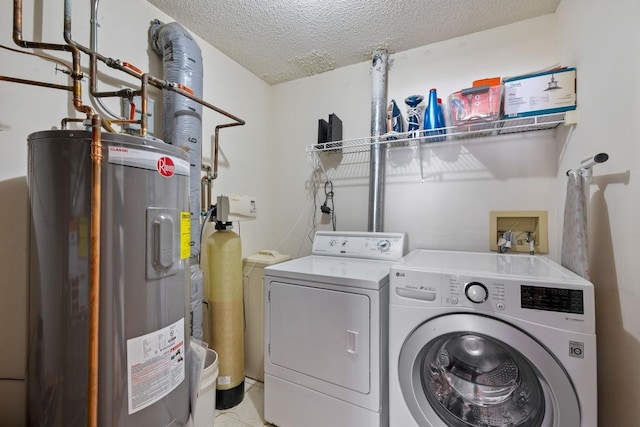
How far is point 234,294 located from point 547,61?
237 centimetres

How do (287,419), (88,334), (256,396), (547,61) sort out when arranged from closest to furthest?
(88,334) < (287,419) < (547,61) < (256,396)

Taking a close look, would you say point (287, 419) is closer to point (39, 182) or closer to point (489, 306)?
point (489, 306)

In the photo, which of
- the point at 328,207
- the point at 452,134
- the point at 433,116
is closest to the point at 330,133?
the point at 328,207

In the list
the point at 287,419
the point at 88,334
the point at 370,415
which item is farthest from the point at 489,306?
the point at 88,334

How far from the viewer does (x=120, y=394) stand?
784 millimetres

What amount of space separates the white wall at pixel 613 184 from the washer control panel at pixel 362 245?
0.89m

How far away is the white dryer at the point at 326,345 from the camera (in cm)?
119

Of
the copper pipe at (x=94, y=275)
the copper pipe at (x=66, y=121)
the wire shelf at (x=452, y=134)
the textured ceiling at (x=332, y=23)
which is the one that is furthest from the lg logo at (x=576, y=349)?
the copper pipe at (x=66, y=121)

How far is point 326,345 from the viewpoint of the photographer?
1.27 meters

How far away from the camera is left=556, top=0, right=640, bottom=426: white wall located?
874 mm

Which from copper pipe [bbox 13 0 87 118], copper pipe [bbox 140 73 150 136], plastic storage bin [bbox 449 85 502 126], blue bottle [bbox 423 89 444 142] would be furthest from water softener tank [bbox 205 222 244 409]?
plastic storage bin [bbox 449 85 502 126]

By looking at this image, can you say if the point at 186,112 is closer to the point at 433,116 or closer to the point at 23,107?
the point at 23,107

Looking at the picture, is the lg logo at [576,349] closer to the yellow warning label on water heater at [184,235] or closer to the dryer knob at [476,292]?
the dryer knob at [476,292]

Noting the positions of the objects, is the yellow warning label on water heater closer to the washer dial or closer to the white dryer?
the white dryer
